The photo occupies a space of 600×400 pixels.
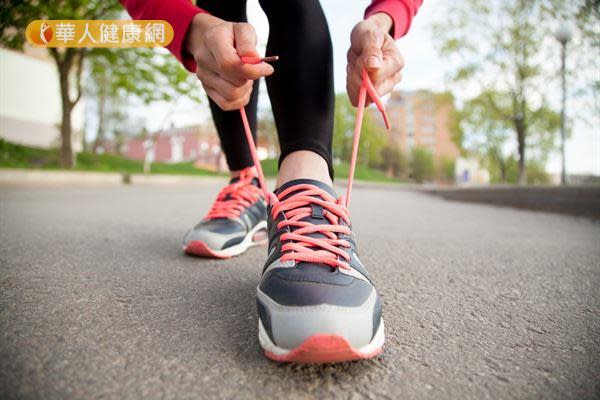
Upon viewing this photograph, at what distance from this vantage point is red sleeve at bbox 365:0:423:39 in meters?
0.95

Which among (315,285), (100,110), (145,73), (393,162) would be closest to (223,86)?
(315,285)

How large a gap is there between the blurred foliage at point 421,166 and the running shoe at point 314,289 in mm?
46818

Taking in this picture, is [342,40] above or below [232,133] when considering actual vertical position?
above

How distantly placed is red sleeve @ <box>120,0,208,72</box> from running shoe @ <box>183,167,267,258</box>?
55cm

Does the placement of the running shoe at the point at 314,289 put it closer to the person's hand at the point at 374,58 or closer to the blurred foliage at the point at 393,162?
the person's hand at the point at 374,58

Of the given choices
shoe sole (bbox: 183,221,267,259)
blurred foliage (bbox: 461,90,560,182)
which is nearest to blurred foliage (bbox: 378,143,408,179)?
blurred foliage (bbox: 461,90,560,182)

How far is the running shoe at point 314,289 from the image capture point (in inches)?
23.4

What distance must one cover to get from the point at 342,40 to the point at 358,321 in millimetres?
796

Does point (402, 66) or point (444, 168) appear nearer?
point (402, 66)

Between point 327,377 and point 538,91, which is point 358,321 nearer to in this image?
point 327,377

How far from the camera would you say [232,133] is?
1456 mm

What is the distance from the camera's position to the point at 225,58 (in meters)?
0.73

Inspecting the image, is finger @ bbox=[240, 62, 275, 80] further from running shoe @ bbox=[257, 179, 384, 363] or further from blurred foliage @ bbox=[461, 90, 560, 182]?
blurred foliage @ bbox=[461, 90, 560, 182]

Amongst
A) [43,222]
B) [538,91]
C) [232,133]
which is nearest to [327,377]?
[232,133]
